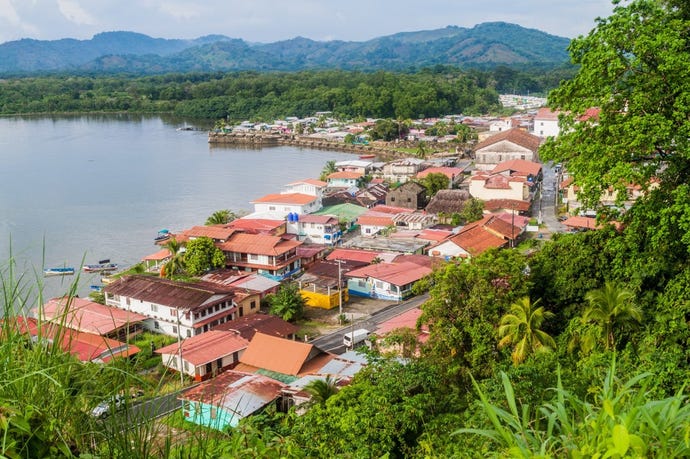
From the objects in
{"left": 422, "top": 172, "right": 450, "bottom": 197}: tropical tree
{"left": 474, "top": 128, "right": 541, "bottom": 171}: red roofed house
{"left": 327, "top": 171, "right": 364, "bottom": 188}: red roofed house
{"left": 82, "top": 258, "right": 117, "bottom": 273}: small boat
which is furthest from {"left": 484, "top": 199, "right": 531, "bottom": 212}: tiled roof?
{"left": 82, "top": 258, "right": 117, "bottom": 273}: small boat

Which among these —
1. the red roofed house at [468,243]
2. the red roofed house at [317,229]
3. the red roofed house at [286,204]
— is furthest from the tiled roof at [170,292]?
the red roofed house at [286,204]

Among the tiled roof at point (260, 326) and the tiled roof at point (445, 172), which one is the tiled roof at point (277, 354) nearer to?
the tiled roof at point (260, 326)

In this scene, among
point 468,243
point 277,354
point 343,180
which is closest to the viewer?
point 277,354

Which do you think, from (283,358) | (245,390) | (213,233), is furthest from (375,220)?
(245,390)

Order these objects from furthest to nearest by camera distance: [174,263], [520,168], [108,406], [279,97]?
[279,97]
[520,168]
[174,263]
[108,406]

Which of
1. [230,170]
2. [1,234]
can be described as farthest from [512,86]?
[1,234]

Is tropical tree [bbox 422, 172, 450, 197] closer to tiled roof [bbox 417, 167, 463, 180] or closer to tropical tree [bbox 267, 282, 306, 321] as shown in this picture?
tiled roof [bbox 417, 167, 463, 180]

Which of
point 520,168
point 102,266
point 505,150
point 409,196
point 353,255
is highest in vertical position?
point 505,150

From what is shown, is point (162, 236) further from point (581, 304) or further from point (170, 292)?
point (581, 304)

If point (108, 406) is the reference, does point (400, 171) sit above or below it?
below
